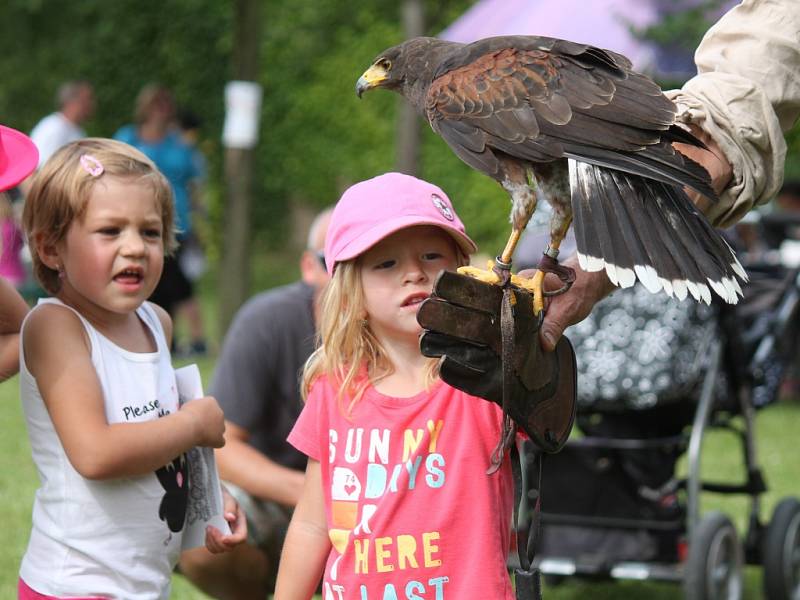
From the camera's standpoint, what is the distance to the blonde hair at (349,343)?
275 cm

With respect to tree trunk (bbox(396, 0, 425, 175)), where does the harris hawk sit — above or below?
below

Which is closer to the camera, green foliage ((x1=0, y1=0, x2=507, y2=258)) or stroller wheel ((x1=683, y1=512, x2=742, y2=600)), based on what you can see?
stroller wheel ((x1=683, y1=512, x2=742, y2=600))

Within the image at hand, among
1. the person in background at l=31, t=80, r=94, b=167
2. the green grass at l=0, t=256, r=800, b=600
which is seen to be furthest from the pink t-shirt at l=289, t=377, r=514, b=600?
the person in background at l=31, t=80, r=94, b=167

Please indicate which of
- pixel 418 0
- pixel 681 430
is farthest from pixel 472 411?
pixel 418 0

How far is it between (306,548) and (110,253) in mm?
799

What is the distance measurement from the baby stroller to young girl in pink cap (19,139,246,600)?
7.50 feet

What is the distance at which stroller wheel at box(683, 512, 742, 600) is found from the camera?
4.55m

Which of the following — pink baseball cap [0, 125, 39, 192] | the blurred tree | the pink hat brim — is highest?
the blurred tree

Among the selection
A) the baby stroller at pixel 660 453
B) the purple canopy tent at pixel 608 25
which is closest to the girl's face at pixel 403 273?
the baby stroller at pixel 660 453

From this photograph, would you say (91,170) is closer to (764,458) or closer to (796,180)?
(764,458)

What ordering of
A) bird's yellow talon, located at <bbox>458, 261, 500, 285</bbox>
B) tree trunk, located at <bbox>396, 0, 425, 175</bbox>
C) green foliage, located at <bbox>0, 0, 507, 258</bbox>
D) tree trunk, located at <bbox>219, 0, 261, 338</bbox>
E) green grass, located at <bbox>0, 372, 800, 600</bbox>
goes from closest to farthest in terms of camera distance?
bird's yellow talon, located at <bbox>458, 261, 500, 285</bbox>
green grass, located at <bbox>0, 372, 800, 600</bbox>
tree trunk, located at <bbox>396, 0, 425, 175</bbox>
tree trunk, located at <bbox>219, 0, 261, 338</bbox>
green foliage, located at <bbox>0, 0, 507, 258</bbox>

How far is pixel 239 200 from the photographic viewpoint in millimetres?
12281

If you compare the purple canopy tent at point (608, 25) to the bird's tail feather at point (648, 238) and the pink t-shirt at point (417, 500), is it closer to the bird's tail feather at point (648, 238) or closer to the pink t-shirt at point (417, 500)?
the bird's tail feather at point (648, 238)

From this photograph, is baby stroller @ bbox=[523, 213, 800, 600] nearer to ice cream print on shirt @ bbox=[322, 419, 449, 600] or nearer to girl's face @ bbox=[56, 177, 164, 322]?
ice cream print on shirt @ bbox=[322, 419, 449, 600]
